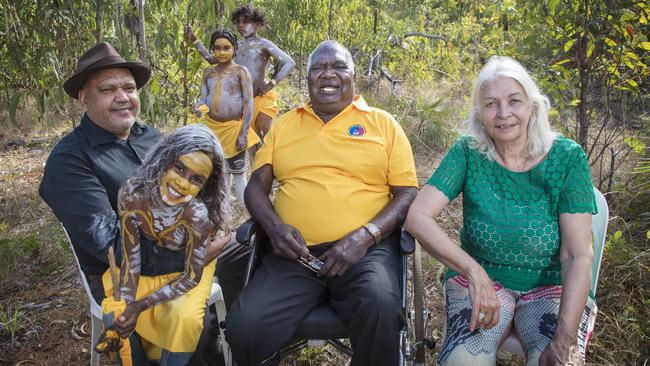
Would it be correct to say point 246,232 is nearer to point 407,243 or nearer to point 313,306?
point 313,306

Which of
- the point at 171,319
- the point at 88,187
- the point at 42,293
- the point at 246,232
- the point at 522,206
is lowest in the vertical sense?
the point at 42,293

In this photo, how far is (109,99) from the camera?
88.5 inches

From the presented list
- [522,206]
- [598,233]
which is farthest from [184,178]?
[598,233]

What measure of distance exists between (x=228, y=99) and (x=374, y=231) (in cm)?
231

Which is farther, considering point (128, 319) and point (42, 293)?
point (42, 293)

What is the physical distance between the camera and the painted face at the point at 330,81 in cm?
273

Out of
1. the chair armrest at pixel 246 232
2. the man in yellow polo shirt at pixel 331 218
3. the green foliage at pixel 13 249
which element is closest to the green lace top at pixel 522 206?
the man in yellow polo shirt at pixel 331 218

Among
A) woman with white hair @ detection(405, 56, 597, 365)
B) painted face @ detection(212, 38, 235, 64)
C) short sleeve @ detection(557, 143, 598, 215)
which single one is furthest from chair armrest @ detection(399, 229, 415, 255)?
painted face @ detection(212, 38, 235, 64)

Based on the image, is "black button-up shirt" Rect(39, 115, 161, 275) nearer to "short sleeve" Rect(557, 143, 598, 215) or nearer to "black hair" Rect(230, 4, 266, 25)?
"short sleeve" Rect(557, 143, 598, 215)

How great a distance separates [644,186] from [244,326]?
10.1 feet

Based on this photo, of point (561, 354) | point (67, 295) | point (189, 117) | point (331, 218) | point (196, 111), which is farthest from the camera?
point (189, 117)

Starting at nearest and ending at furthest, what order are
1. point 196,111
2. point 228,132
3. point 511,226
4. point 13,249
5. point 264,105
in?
point 511,226, point 13,249, point 196,111, point 228,132, point 264,105

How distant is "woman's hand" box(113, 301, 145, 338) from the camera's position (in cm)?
192

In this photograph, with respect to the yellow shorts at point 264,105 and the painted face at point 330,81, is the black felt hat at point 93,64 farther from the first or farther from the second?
the yellow shorts at point 264,105
